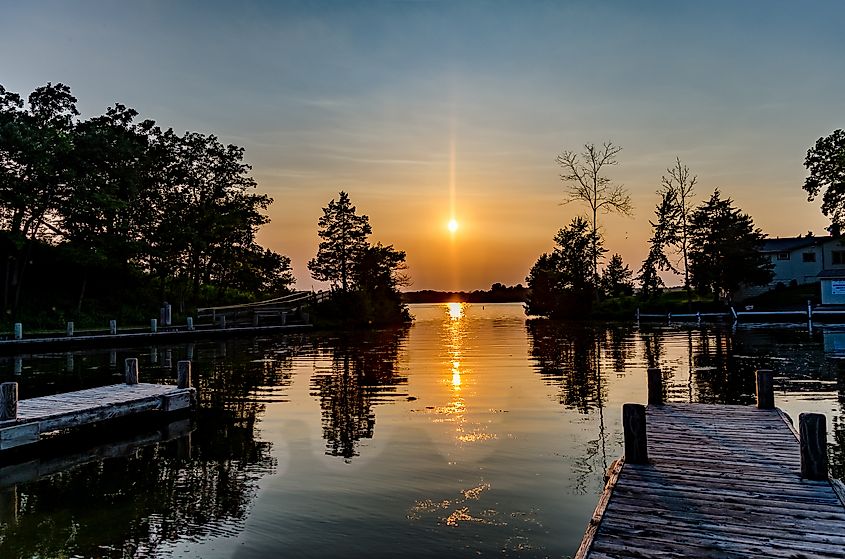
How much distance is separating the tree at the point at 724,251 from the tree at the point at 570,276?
11963 millimetres

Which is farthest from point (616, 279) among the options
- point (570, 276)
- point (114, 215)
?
point (114, 215)

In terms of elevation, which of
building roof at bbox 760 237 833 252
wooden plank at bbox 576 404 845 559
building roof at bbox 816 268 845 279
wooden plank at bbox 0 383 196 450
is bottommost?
wooden plank at bbox 576 404 845 559

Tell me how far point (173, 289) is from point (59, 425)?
51.9 meters

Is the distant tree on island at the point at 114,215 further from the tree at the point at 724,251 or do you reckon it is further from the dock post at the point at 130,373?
the tree at the point at 724,251

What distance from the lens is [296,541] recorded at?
28.8 ft

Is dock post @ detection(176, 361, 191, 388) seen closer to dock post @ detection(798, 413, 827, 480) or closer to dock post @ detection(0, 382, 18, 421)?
dock post @ detection(0, 382, 18, 421)

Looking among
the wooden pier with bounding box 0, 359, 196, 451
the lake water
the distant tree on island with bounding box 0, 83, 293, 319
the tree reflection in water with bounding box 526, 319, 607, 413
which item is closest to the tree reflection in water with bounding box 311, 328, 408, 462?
the lake water

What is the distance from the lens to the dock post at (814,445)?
339 inches

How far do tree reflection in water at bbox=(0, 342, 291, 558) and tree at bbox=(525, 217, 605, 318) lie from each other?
6878 cm

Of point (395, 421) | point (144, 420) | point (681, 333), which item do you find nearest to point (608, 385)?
point (395, 421)

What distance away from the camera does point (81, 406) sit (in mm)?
14953

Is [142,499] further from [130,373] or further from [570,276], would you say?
[570,276]

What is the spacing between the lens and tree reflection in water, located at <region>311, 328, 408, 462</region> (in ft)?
50.0

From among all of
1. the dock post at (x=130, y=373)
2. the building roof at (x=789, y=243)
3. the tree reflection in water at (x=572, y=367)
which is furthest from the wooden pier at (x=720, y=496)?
the building roof at (x=789, y=243)
